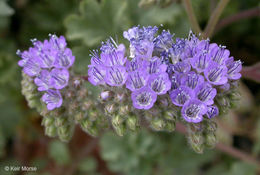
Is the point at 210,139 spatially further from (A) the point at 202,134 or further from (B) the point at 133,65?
(B) the point at 133,65

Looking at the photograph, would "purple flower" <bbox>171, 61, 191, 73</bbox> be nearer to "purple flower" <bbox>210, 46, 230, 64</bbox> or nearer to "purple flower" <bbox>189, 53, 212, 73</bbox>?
"purple flower" <bbox>189, 53, 212, 73</bbox>

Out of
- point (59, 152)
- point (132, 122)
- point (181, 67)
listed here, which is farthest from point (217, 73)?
point (59, 152)

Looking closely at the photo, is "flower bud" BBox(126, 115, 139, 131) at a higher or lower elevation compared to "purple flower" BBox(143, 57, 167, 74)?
lower

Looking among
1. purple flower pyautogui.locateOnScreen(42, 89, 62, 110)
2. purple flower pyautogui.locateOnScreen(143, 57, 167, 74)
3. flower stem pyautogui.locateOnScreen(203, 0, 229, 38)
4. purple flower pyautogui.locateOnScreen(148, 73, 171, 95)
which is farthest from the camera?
flower stem pyautogui.locateOnScreen(203, 0, 229, 38)

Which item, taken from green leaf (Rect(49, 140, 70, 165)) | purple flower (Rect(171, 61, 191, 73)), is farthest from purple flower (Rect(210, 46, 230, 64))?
green leaf (Rect(49, 140, 70, 165))

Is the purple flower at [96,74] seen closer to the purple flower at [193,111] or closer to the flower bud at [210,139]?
the purple flower at [193,111]

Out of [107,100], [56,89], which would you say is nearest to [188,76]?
[107,100]

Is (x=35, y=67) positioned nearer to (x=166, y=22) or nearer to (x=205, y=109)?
(x=205, y=109)
